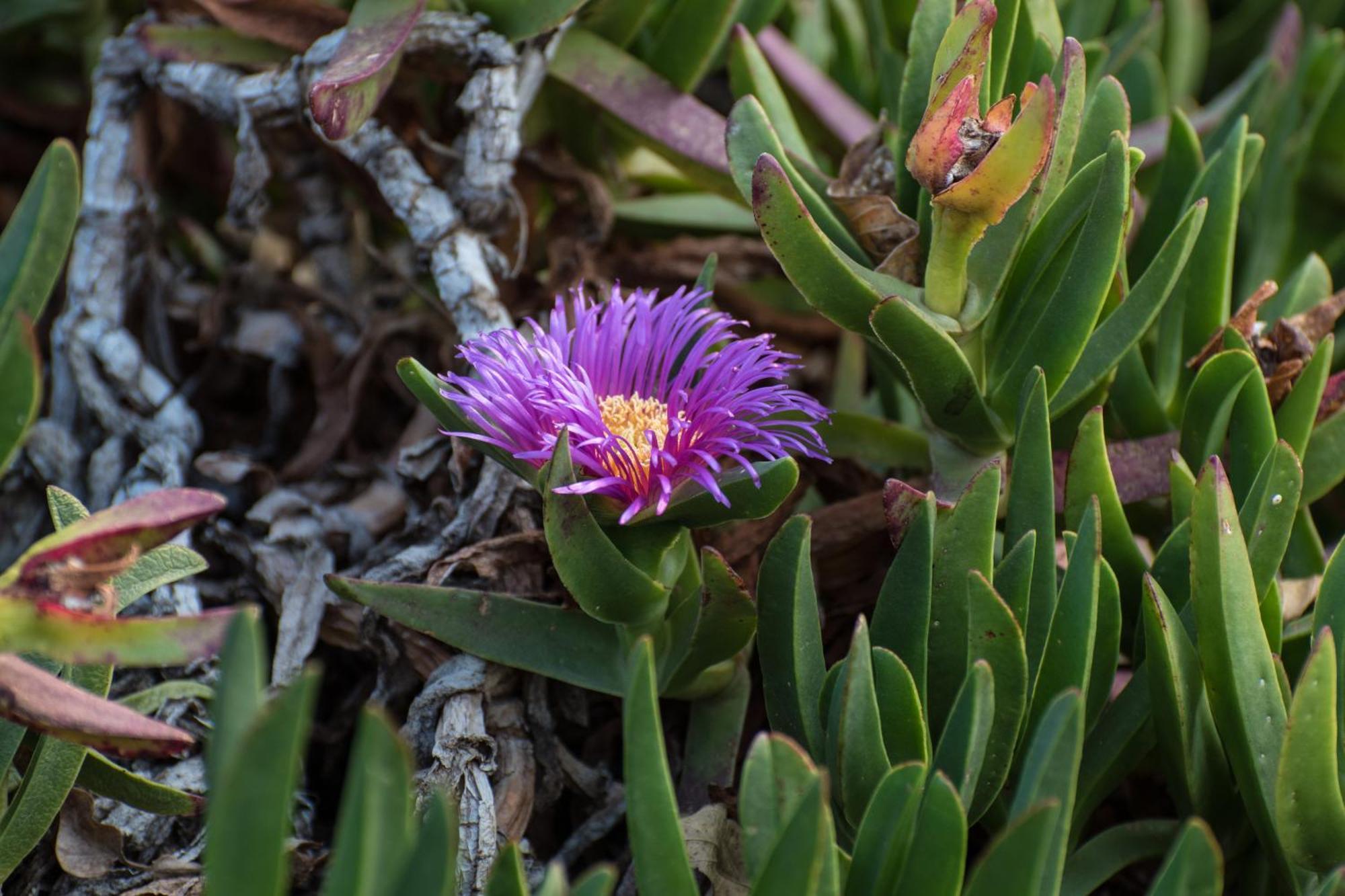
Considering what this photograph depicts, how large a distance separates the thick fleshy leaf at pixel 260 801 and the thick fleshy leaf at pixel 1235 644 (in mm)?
405

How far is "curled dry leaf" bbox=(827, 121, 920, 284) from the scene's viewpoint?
0.72 metres

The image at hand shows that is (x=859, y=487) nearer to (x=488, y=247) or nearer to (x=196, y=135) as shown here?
(x=488, y=247)

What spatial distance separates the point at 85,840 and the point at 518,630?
0.86 ft

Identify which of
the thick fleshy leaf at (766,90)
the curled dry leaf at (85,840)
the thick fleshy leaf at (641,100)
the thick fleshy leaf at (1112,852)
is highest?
the thick fleshy leaf at (766,90)

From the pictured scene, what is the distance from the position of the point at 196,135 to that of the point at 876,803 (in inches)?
35.9

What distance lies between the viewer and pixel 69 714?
489 mm

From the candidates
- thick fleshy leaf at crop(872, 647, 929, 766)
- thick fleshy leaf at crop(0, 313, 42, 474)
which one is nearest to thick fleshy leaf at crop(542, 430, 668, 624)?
thick fleshy leaf at crop(872, 647, 929, 766)

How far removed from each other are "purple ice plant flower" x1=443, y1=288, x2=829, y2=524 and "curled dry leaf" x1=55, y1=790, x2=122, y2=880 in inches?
11.6

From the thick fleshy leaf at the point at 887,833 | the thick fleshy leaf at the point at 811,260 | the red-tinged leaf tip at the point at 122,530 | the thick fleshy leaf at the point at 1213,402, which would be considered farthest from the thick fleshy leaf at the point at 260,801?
the thick fleshy leaf at the point at 1213,402

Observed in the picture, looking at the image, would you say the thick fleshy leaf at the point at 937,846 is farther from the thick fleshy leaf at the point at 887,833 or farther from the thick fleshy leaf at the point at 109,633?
the thick fleshy leaf at the point at 109,633

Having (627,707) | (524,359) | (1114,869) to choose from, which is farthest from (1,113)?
(1114,869)

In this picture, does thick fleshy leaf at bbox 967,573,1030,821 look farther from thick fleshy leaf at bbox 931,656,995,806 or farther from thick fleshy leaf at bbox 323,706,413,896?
thick fleshy leaf at bbox 323,706,413,896

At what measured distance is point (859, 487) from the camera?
2.89 feet

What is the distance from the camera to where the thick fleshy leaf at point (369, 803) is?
387mm
